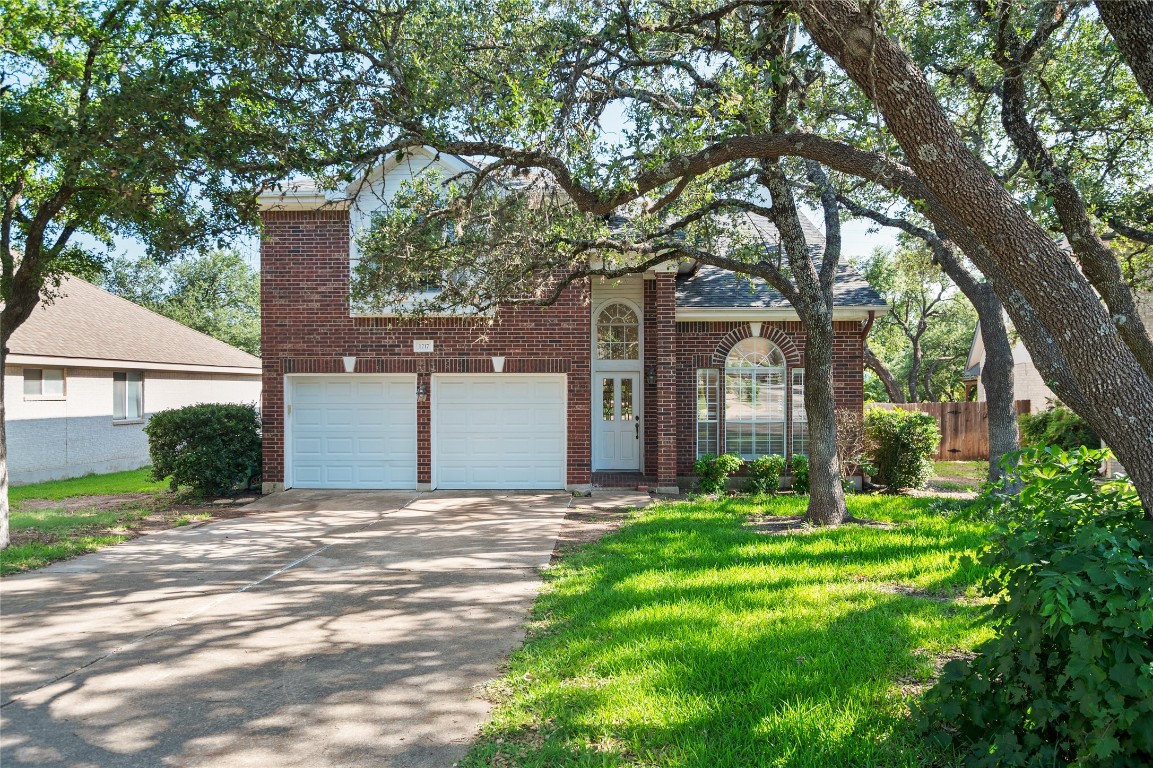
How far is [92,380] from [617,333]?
46.2 ft

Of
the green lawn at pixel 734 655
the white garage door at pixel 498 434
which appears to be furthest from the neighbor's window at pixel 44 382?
the green lawn at pixel 734 655

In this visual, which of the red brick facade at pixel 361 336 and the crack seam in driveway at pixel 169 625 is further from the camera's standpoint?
the red brick facade at pixel 361 336

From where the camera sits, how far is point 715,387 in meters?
14.1

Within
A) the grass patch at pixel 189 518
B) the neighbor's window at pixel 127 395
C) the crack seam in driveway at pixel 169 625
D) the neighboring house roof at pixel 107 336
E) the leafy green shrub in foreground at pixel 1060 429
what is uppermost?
the neighboring house roof at pixel 107 336

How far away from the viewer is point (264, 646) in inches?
220

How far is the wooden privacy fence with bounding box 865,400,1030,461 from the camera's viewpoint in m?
22.4

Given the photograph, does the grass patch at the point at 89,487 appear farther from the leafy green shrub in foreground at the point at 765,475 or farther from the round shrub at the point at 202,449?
the leafy green shrub in foreground at the point at 765,475

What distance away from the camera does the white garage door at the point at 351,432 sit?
45.4 ft

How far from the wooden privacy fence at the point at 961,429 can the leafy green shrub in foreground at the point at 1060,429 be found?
4043 mm

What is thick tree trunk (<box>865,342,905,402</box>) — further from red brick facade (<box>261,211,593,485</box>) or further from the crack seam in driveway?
the crack seam in driveway

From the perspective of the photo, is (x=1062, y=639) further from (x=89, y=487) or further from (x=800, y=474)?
(x=89, y=487)

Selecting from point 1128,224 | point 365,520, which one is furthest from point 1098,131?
point 365,520

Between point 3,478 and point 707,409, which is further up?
point 707,409

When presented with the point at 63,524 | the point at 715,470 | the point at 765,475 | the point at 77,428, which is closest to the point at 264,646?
the point at 63,524
